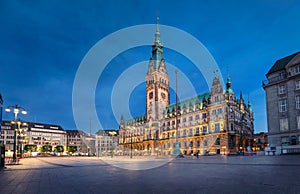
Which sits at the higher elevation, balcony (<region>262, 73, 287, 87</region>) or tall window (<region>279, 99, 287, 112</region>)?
balcony (<region>262, 73, 287, 87</region>)

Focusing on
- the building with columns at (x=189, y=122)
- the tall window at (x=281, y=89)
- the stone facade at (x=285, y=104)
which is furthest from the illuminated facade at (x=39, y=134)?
the tall window at (x=281, y=89)

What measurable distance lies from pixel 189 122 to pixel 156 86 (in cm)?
3347

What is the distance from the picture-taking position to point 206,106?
95.9 m

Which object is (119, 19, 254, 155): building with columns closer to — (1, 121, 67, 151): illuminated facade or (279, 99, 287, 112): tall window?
(279, 99, 287, 112): tall window

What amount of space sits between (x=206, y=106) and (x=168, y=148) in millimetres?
31067

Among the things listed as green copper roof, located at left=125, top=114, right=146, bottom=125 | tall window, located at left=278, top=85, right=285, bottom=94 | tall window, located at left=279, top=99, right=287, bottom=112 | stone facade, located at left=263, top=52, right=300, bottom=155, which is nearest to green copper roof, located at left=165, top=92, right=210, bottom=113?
green copper roof, located at left=125, top=114, right=146, bottom=125

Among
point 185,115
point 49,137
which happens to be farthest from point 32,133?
point 185,115

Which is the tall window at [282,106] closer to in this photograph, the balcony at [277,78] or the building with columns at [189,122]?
the balcony at [277,78]

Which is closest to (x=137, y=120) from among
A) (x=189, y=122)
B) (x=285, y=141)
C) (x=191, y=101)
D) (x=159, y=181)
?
(x=191, y=101)

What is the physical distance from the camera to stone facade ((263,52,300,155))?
168 feet

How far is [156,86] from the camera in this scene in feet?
419

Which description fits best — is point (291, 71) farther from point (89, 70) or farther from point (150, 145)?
point (150, 145)

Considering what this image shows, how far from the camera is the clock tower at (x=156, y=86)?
12662cm

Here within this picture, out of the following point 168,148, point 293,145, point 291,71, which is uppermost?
point 291,71
